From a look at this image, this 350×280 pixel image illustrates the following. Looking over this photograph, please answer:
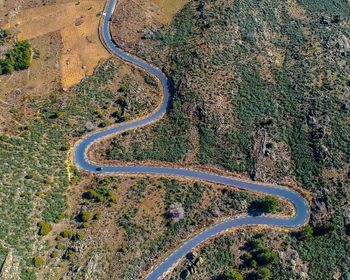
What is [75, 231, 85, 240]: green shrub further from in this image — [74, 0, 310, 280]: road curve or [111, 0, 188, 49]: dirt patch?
[111, 0, 188, 49]: dirt patch

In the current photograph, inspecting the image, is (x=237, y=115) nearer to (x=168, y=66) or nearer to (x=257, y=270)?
(x=168, y=66)

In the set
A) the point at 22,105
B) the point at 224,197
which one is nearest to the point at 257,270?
the point at 224,197

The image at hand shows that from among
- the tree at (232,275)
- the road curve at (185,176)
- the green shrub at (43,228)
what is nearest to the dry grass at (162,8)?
the road curve at (185,176)

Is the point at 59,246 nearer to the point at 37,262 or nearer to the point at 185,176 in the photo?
the point at 37,262

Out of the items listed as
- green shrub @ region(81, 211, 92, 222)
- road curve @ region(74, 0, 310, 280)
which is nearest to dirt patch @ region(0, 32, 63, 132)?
road curve @ region(74, 0, 310, 280)

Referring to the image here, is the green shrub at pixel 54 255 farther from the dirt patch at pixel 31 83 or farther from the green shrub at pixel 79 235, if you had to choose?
the dirt patch at pixel 31 83

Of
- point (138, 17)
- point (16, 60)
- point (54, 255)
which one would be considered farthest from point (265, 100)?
point (16, 60)
